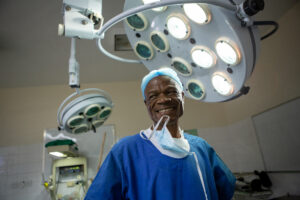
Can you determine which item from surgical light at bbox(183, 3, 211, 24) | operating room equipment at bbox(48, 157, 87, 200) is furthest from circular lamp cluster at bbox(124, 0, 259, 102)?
operating room equipment at bbox(48, 157, 87, 200)

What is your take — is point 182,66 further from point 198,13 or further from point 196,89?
point 198,13

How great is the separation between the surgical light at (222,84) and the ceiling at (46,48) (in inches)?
56.3

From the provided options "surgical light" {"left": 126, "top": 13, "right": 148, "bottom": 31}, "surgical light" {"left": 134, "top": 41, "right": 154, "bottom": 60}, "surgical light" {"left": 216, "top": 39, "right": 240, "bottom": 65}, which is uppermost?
Answer: "surgical light" {"left": 126, "top": 13, "right": 148, "bottom": 31}

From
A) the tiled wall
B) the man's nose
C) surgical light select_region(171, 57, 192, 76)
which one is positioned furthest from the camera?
Result: the tiled wall

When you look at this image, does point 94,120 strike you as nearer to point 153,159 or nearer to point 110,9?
point 153,159

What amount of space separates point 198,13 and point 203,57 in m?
0.17

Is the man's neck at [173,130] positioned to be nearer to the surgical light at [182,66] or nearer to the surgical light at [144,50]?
the surgical light at [182,66]

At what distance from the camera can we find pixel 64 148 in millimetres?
2352

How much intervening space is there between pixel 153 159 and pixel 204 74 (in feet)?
1.39

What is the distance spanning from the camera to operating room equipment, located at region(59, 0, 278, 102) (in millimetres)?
680

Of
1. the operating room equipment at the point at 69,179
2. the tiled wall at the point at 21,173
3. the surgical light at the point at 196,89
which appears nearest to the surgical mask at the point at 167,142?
the surgical light at the point at 196,89

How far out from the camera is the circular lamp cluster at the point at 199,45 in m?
0.70

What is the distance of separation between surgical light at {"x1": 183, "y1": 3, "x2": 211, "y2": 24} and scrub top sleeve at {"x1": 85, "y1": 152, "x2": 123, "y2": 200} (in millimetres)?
613

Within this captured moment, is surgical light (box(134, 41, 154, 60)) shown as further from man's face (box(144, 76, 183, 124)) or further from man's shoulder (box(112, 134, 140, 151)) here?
man's shoulder (box(112, 134, 140, 151))
